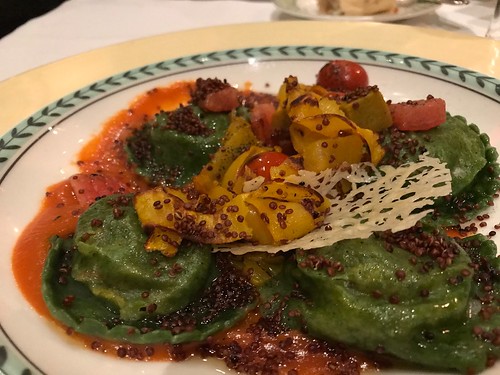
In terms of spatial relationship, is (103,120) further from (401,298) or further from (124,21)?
(401,298)

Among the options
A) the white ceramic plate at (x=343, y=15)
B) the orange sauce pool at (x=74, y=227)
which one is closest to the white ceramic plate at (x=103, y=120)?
the orange sauce pool at (x=74, y=227)

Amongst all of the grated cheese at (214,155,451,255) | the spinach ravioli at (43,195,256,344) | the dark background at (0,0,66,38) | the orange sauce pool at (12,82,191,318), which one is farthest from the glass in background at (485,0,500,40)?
the dark background at (0,0,66,38)

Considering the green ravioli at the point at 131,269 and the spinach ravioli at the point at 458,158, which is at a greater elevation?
the spinach ravioli at the point at 458,158

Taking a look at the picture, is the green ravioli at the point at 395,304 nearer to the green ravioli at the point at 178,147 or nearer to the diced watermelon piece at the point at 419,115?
the diced watermelon piece at the point at 419,115

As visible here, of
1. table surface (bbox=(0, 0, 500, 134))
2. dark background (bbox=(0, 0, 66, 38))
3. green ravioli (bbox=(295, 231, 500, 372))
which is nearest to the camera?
green ravioli (bbox=(295, 231, 500, 372))

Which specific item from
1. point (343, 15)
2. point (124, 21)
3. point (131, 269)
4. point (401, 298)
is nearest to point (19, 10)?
point (124, 21)

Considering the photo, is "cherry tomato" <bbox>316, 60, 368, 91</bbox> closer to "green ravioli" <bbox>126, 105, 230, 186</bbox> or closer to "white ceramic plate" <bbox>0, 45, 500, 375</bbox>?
"white ceramic plate" <bbox>0, 45, 500, 375</bbox>
